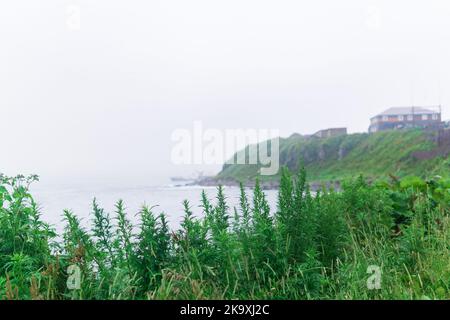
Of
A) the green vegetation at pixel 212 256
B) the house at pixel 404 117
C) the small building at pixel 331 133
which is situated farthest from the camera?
the house at pixel 404 117

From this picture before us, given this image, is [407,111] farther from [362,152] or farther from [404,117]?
[362,152]

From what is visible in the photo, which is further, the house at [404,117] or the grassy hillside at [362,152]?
the house at [404,117]

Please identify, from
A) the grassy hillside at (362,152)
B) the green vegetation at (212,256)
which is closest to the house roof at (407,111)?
the grassy hillside at (362,152)

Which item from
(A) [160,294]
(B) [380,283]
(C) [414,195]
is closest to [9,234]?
(A) [160,294]

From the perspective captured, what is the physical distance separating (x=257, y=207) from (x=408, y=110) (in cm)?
14159

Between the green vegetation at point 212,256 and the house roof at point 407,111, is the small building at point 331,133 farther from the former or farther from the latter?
the green vegetation at point 212,256

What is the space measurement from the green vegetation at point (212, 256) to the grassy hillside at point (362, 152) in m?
75.1

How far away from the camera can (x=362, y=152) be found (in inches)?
3969

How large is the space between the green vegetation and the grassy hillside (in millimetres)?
75067

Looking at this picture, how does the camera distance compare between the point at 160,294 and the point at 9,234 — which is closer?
the point at 160,294

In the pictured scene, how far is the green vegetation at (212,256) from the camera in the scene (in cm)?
328

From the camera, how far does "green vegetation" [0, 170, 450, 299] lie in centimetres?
328
